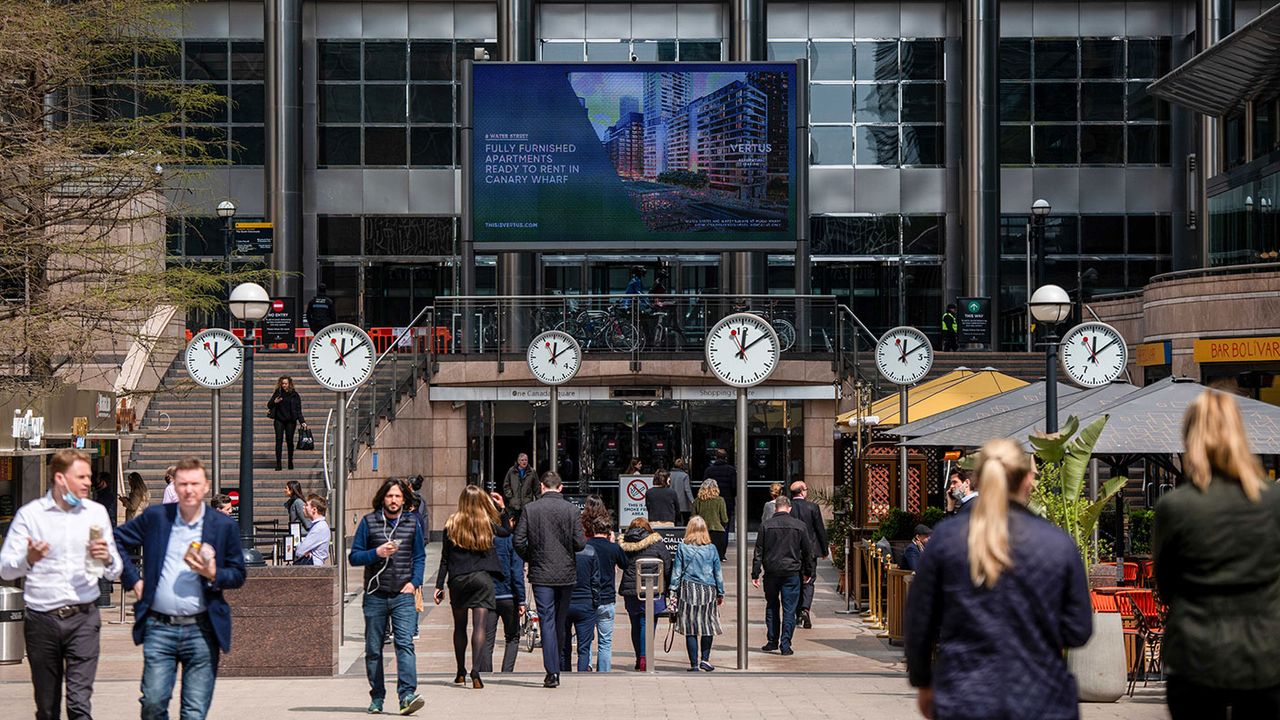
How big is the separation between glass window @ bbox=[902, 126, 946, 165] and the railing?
43.7 feet

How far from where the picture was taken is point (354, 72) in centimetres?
4869

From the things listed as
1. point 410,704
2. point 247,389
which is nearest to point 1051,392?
point 410,704

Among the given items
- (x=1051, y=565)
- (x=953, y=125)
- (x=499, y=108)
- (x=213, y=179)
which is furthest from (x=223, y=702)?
(x=953, y=125)

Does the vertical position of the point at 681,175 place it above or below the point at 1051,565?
above

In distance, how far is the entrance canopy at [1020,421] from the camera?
17859 millimetres

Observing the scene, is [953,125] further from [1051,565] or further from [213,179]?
[1051,565]

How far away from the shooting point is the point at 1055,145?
48.8 meters

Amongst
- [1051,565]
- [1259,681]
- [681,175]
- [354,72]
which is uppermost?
[354,72]

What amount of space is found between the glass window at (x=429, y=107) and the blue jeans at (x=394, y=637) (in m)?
36.3

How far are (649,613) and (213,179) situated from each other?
108 ft

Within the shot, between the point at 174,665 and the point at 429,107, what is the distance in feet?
132

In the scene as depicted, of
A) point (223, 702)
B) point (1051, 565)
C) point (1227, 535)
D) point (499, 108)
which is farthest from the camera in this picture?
point (499, 108)

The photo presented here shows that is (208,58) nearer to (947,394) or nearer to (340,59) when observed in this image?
(340,59)

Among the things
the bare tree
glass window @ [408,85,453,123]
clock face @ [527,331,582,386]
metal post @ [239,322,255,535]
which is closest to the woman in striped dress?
metal post @ [239,322,255,535]
